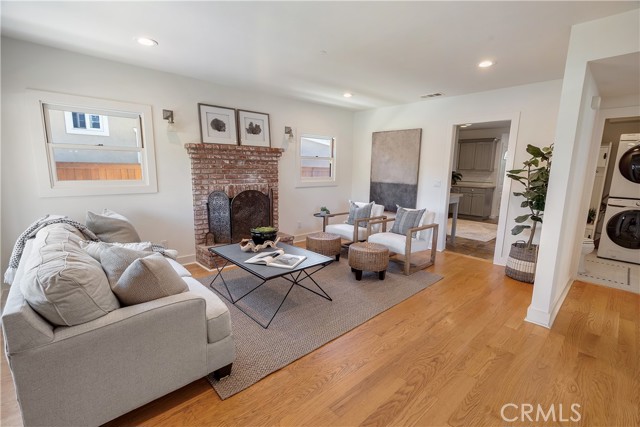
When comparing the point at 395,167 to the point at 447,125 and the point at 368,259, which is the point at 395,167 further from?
the point at 368,259

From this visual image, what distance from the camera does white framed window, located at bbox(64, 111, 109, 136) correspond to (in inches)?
118

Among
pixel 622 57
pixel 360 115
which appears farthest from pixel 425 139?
pixel 622 57

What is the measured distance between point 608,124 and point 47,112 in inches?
320

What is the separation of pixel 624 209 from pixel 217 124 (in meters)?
5.86

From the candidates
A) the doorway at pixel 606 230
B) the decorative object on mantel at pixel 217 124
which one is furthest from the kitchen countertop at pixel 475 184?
the decorative object on mantel at pixel 217 124

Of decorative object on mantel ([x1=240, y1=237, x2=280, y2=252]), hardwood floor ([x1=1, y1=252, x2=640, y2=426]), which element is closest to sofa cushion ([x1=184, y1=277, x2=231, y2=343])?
hardwood floor ([x1=1, y1=252, x2=640, y2=426])

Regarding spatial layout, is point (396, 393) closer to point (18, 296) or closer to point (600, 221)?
point (18, 296)

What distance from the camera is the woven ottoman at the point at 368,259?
3.24 m

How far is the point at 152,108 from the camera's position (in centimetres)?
339

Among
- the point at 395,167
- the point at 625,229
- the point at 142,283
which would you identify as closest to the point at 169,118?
the point at 142,283

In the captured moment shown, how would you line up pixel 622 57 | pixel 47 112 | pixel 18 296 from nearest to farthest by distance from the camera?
1. pixel 18 296
2. pixel 622 57
3. pixel 47 112

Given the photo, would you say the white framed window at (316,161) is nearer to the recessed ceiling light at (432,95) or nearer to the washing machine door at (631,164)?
the recessed ceiling light at (432,95)

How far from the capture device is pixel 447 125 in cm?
438

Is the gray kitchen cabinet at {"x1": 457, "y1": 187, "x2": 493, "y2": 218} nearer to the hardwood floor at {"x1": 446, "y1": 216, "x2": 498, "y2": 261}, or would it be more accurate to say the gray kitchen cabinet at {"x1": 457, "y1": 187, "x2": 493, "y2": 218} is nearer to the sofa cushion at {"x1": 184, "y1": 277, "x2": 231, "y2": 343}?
the hardwood floor at {"x1": 446, "y1": 216, "x2": 498, "y2": 261}
